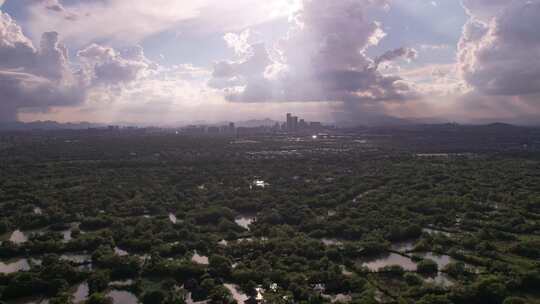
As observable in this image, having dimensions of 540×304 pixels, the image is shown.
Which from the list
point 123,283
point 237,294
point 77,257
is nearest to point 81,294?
point 123,283

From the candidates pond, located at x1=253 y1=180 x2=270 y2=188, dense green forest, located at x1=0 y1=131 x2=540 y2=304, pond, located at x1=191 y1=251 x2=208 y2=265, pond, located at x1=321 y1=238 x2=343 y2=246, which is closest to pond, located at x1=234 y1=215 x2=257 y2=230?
dense green forest, located at x1=0 y1=131 x2=540 y2=304

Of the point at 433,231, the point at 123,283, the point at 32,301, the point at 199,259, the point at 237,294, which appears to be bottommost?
the point at 32,301

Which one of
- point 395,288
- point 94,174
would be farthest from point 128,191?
point 395,288

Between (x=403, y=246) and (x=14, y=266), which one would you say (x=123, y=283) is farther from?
(x=403, y=246)

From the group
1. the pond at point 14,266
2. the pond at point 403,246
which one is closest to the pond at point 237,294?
the pond at point 403,246

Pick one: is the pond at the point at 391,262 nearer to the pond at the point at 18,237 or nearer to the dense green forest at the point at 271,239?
the dense green forest at the point at 271,239
